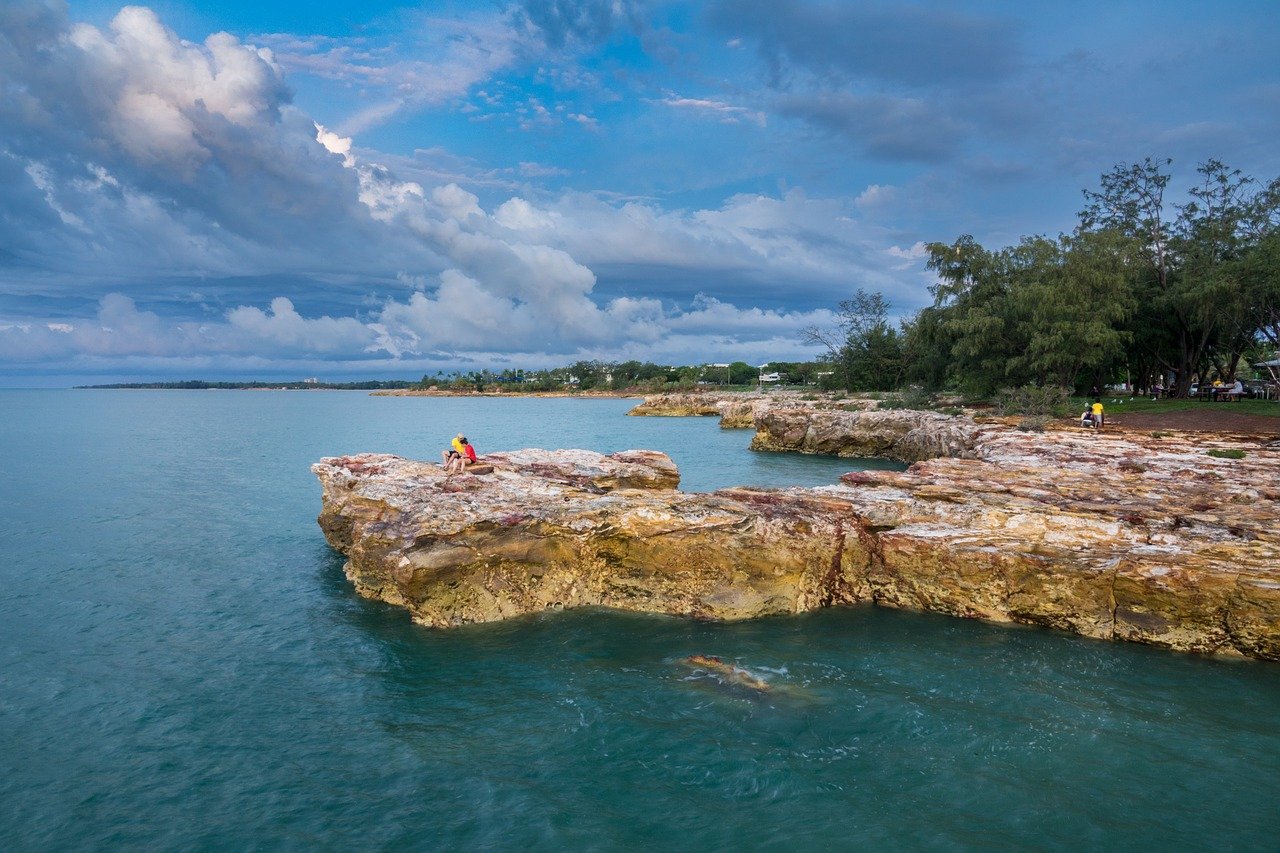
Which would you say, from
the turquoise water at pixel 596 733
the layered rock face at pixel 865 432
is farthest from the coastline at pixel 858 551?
the layered rock face at pixel 865 432

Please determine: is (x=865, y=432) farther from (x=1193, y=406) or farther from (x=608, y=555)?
(x=608, y=555)

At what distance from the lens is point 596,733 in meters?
9.77

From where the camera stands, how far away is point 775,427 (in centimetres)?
4994

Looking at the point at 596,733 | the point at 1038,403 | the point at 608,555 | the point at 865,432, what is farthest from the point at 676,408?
the point at 596,733

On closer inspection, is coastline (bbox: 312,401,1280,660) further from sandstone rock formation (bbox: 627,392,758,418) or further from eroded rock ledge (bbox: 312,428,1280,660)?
sandstone rock formation (bbox: 627,392,758,418)

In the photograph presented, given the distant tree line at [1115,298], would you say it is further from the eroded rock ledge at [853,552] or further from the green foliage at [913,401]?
the eroded rock ledge at [853,552]

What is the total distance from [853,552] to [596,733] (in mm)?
7994

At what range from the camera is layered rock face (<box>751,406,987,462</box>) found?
37.0 metres

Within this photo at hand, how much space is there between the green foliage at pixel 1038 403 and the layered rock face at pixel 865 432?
3.48 m

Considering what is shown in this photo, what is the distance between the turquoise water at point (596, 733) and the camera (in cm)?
788

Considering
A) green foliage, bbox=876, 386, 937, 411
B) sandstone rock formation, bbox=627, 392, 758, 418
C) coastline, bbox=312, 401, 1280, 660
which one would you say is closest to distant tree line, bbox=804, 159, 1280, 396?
green foliage, bbox=876, 386, 937, 411

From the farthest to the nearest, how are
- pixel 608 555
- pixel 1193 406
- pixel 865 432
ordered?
pixel 865 432
pixel 1193 406
pixel 608 555

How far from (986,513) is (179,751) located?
50.7 feet

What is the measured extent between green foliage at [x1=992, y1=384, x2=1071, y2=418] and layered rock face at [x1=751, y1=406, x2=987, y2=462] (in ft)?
11.4
